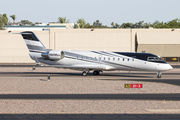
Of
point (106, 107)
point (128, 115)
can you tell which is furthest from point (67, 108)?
point (128, 115)

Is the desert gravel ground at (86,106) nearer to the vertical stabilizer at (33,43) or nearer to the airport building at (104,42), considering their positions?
the vertical stabilizer at (33,43)

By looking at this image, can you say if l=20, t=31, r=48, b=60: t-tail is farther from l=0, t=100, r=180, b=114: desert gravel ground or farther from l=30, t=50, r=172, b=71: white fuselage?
l=0, t=100, r=180, b=114: desert gravel ground

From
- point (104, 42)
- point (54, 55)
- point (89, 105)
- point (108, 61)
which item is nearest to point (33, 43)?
point (54, 55)

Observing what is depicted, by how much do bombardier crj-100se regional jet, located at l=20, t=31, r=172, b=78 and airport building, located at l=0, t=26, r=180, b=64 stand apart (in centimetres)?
2956

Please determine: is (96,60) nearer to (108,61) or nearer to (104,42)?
(108,61)

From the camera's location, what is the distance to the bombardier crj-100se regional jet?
3531 centimetres

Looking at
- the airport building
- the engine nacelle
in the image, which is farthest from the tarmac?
the airport building

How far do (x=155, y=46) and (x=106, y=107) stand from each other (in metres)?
54.6

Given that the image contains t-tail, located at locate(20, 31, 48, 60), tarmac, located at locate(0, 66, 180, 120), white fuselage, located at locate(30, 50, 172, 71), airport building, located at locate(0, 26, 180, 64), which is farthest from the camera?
airport building, located at locate(0, 26, 180, 64)

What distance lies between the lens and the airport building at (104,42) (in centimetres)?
6825

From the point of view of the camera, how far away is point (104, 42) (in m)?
69.6

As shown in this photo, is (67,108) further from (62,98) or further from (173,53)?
(173,53)

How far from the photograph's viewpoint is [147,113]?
15.1 metres

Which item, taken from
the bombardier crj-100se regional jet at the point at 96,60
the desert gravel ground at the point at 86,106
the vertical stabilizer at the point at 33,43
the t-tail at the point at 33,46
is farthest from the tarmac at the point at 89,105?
the vertical stabilizer at the point at 33,43
